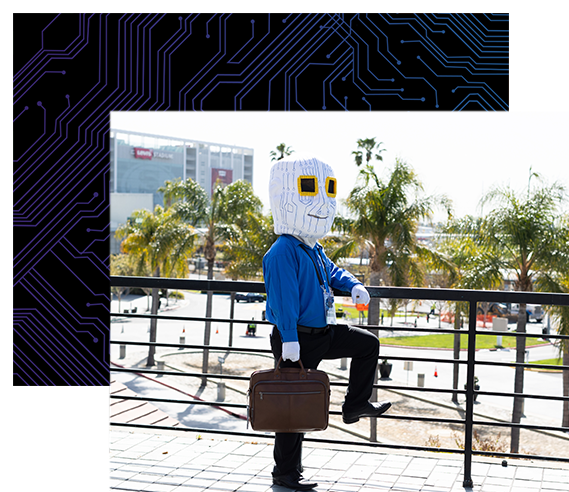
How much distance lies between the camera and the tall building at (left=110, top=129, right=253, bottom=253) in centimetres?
9288

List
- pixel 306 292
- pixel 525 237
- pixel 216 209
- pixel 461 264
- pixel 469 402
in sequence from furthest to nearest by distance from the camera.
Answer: pixel 216 209
pixel 461 264
pixel 525 237
pixel 469 402
pixel 306 292

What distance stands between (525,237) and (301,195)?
50.2 feet

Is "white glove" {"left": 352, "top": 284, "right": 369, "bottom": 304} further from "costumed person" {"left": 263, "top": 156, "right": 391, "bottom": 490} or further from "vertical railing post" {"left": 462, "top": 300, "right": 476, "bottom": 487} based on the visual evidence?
Result: "vertical railing post" {"left": 462, "top": 300, "right": 476, "bottom": 487}

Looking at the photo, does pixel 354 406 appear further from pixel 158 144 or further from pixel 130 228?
pixel 158 144

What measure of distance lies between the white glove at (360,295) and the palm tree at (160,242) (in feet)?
68.0

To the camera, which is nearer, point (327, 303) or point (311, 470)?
point (327, 303)

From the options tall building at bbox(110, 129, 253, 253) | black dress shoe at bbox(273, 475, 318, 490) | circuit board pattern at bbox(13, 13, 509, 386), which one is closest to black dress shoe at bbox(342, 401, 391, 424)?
black dress shoe at bbox(273, 475, 318, 490)

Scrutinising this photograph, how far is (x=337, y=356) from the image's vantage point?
113 inches

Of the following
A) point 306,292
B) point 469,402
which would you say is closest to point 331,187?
point 306,292

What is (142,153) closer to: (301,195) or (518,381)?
(518,381)

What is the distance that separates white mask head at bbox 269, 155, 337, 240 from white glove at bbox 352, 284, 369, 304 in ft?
1.31

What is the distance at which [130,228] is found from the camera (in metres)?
25.4

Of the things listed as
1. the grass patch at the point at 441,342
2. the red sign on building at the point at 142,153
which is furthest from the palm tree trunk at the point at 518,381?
the red sign on building at the point at 142,153

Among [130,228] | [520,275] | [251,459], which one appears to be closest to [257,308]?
[130,228]
